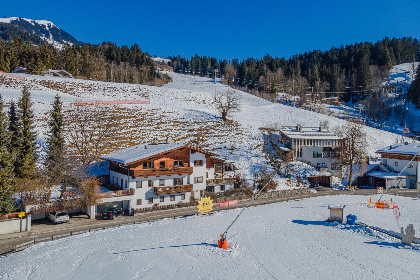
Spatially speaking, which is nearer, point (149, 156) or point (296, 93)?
point (149, 156)

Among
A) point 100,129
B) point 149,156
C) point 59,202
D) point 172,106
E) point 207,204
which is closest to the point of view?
point 59,202

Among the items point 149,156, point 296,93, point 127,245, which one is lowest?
point 127,245

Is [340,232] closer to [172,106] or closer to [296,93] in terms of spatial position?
[172,106]

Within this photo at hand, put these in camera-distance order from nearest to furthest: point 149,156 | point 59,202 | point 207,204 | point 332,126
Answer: point 59,202
point 207,204
point 149,156
point 332,126

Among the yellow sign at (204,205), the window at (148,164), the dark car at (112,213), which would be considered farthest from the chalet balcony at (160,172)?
A: the yellow sign at (204,205)

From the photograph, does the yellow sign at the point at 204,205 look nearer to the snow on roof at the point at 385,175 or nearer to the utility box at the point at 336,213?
the utility box at the point at 336,213

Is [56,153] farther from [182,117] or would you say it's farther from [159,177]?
[182,117]

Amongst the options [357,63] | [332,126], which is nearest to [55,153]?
Answer: [332,126]

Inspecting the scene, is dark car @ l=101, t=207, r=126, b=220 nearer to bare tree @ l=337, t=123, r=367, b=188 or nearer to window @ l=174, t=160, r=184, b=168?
window @ l=174, t=160, r=184, b=168
